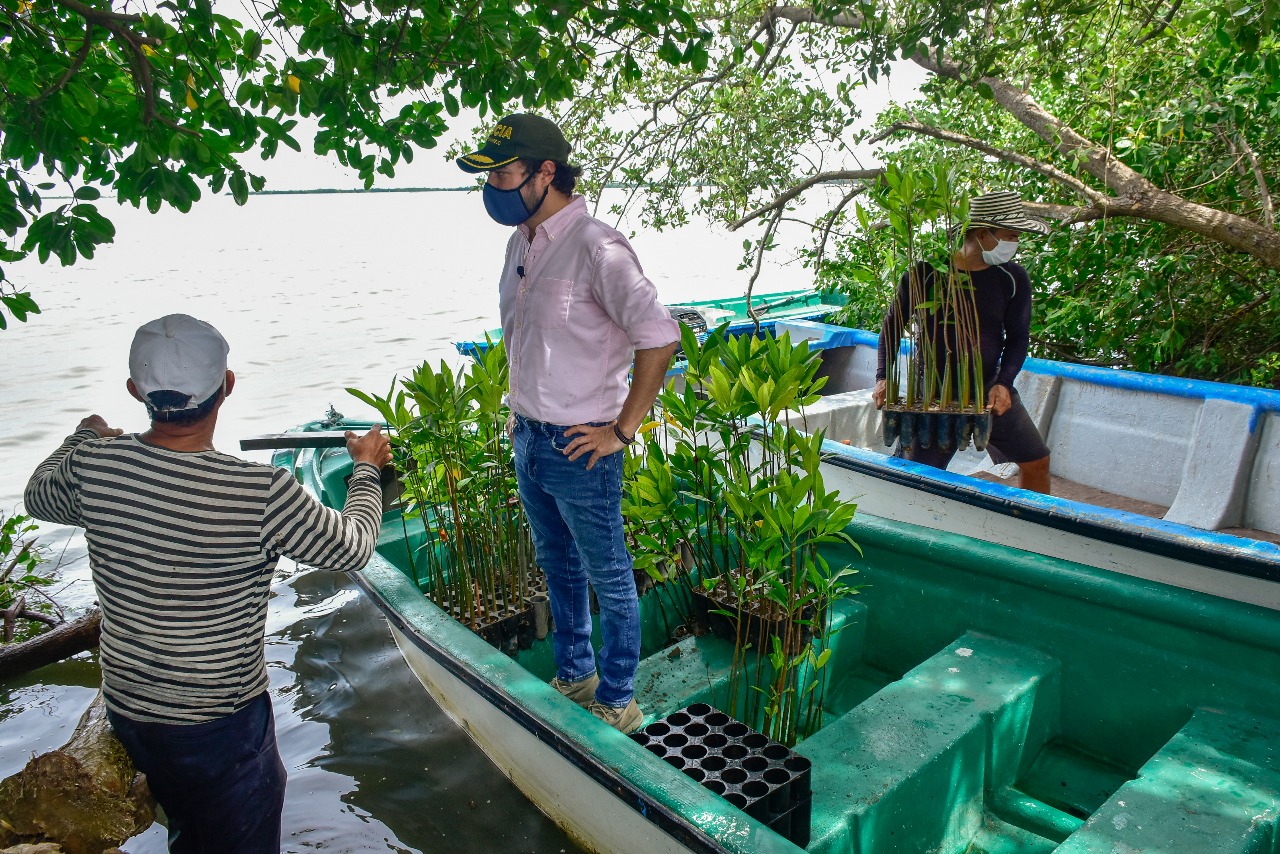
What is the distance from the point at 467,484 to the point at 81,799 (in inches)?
57.5

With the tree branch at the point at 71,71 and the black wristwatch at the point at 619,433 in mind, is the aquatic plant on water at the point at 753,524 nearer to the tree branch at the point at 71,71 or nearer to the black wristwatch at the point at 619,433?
the black wristwatch at the point at 619,433

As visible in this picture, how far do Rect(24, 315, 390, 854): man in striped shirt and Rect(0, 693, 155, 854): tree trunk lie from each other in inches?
2.0

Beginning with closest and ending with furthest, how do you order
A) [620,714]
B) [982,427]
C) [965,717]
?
[965,717]
[620,714]
[982,427]

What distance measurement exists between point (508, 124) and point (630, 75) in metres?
0.93

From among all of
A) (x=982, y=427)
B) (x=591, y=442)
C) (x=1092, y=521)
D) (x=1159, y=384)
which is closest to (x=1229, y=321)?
(x=1159, y=384)

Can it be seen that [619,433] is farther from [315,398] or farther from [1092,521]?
[315,398]

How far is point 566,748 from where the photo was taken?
2246 millimetres

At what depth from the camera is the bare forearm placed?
2.30 metres

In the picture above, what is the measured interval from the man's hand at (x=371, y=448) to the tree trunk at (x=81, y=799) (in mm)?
833

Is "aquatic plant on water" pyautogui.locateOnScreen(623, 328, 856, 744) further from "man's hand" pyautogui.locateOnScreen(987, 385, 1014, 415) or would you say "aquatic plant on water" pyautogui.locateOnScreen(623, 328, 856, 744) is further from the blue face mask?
"man's hand" pyautogui.locateOnScreen(987, 385, 1014, 415)

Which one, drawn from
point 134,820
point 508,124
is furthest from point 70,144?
point 134,820

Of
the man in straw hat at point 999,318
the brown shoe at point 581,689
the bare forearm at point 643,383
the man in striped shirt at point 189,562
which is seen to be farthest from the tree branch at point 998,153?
the man in striped shirt at point 189,562

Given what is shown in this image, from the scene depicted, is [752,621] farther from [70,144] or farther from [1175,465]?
[1175,465]

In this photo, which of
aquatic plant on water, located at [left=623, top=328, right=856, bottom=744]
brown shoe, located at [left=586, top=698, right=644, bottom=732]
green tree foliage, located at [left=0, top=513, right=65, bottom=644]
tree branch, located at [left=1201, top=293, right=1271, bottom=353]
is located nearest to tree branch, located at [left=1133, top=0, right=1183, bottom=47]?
tree branch, located at [left=1201, top=293, right=1271, bottom=353]
